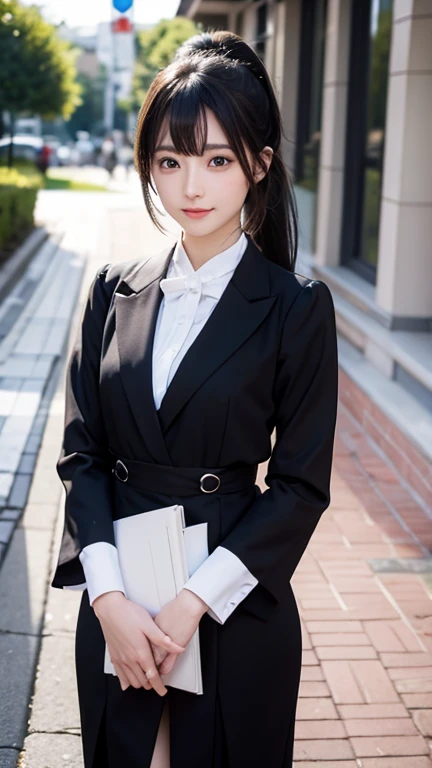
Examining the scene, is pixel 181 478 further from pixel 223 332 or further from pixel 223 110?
pixel 223 110

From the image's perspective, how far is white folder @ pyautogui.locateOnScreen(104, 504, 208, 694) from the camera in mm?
1805

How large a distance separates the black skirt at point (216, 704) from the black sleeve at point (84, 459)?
0.13 m

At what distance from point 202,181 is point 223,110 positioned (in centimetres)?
14

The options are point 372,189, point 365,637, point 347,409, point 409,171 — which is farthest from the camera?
point 372,189

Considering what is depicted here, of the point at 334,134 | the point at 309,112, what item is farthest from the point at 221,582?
the point at 309,112

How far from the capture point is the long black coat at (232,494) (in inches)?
72.7

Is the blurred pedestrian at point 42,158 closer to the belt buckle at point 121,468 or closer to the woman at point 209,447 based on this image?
the woman at point 209,447

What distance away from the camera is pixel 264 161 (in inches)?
76.9

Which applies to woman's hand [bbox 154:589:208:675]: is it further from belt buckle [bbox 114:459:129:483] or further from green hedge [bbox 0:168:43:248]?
green hedge [bbox 0:168:43:248]

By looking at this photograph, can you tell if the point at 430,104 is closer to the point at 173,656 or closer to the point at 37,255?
the point at 173,656

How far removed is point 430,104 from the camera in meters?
6.10

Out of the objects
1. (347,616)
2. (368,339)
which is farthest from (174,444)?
(368,339)

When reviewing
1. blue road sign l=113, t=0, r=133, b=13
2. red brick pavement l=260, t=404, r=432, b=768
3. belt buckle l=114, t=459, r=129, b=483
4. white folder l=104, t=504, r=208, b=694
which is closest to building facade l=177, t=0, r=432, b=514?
red brick pavement l=260, t=404, r=432, b=768

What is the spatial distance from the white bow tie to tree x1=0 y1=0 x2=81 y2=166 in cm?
1698
